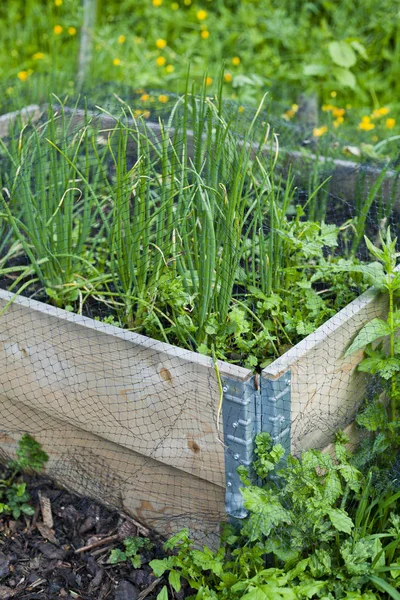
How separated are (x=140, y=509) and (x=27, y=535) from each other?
0.34 m

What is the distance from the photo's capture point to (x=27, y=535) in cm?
209

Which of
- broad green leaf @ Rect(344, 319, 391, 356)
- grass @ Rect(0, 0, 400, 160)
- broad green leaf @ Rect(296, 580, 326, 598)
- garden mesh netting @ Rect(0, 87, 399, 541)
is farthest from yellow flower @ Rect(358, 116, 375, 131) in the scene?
broad green leaf @ Rect(296, 580, 326, 598)

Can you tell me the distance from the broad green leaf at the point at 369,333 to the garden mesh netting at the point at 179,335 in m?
0.05

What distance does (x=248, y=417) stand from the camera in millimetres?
1677

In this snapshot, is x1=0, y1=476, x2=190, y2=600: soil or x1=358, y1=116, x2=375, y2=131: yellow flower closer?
x1=0, y1=476, x2=190, y2=600: soil

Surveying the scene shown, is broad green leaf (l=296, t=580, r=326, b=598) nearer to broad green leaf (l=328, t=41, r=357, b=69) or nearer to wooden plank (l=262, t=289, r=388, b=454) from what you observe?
wooden plank (l=262, t=289, r=388, b=454)

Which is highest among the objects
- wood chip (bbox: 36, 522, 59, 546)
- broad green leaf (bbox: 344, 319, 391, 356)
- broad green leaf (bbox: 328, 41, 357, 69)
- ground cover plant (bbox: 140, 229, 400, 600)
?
broad green leaf (bbox: 328, 41, 357, 69)

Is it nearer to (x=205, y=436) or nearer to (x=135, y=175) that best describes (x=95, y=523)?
(x=205, y=436)

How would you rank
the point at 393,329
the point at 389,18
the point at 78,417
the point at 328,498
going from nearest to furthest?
the point at 328,498
the point at 393,329
the point at 78,417
the point at 389,18

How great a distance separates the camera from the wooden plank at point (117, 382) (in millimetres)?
1763

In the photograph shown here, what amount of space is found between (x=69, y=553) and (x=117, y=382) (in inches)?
21.2

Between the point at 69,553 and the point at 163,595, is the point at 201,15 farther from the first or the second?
the point at 163,595

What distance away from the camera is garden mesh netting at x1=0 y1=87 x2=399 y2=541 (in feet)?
5.81

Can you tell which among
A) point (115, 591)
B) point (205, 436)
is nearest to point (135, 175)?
point (205, 436)
